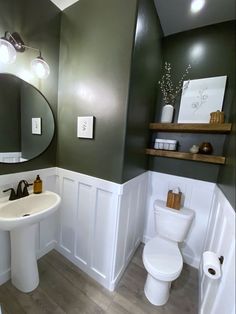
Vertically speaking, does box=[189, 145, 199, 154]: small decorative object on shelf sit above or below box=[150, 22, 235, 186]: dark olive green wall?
below

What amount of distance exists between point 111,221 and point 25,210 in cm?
73

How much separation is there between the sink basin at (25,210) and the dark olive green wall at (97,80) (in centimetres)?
37

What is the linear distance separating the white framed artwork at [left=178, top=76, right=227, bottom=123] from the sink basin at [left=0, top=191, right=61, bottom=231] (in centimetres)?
151

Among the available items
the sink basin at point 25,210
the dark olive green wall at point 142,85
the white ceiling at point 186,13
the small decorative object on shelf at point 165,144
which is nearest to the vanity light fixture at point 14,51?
the white ceiling at point 186,13

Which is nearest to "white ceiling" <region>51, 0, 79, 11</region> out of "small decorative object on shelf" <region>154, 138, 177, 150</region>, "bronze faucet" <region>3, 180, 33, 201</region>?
"small decorative object on shelf" <region>154, 138, 177, 150</region>

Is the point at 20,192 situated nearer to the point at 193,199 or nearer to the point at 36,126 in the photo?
the point at 36,126

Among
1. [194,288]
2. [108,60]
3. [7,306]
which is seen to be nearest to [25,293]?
[7,306]

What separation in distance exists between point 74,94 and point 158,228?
1570 mm

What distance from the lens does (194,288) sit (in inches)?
56.9

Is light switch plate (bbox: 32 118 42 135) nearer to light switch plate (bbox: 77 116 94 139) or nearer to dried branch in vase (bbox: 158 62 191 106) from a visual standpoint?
light switch plate (bbox: 77 116 94 139)

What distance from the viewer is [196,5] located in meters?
1.24

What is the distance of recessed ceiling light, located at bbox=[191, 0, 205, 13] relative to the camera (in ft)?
3.89

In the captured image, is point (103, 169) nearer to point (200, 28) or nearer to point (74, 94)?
point (74, 94)

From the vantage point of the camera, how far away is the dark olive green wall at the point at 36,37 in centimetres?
112
